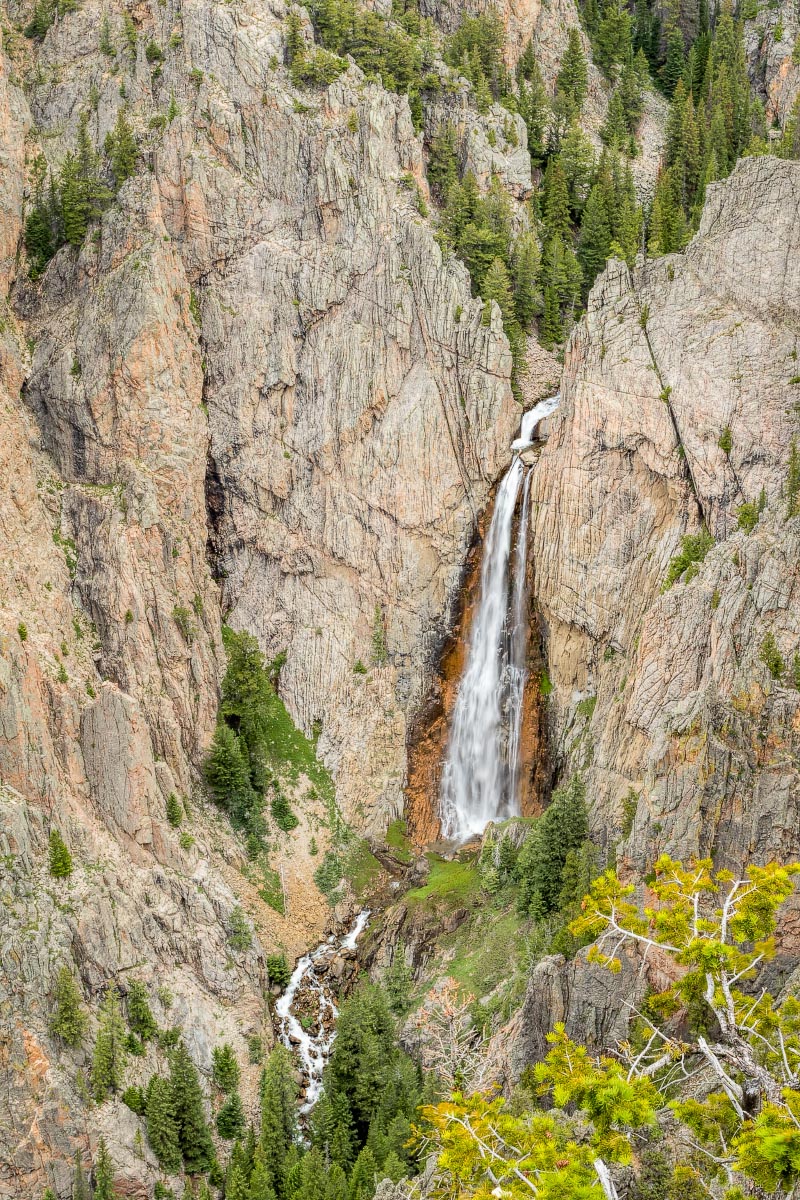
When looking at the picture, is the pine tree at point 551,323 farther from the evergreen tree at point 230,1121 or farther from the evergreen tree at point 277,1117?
the evergreen tree at point 230,1121

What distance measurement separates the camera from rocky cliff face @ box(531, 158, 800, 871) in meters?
→ 52.8

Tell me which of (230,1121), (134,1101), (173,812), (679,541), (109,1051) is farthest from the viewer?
(173,812)

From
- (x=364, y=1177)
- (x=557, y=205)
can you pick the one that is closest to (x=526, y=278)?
(x=557, y=205)

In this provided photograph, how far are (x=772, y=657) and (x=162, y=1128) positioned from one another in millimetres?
36717

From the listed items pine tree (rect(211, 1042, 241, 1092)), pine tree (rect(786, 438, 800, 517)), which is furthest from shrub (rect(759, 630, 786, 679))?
pine tree (rect(211, 1042, 241, 1092))

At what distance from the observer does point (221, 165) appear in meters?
83.2

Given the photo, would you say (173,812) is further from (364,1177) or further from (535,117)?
(535,117)

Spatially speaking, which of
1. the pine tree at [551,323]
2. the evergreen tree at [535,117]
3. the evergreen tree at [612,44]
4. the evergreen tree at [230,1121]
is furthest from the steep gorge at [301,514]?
the evergreen tree at [612,44]

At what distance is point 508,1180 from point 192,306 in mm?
65807

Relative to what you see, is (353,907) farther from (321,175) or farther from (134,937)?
(321,175)

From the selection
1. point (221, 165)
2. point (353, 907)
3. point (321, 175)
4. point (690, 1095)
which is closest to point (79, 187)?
point (221, 165)

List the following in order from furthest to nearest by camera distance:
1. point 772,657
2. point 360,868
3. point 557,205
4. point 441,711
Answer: point 557,205 < point 441,711 < point 360,868 < point 772,657

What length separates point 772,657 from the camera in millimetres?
52438

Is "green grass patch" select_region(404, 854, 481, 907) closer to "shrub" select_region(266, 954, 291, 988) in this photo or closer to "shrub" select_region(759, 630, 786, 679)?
"shrub" select_region(266, 954, 291, 988)
